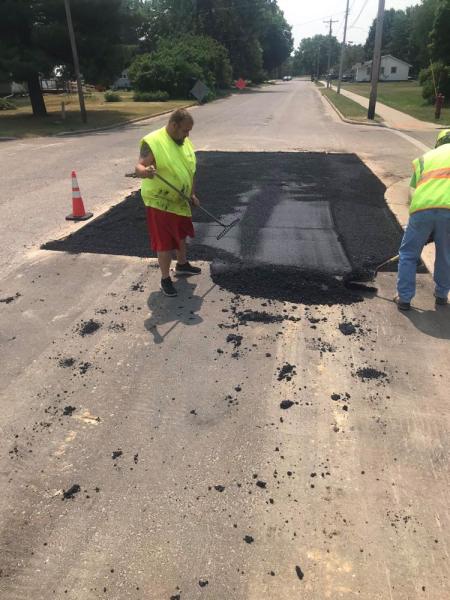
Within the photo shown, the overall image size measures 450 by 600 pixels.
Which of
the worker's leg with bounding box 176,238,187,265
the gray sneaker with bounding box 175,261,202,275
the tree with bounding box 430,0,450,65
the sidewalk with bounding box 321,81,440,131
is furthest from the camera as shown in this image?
the tree with bounding box 430,0,450,65

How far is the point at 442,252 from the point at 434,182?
671 mm

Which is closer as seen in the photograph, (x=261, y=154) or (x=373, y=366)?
(x=373, y=366)

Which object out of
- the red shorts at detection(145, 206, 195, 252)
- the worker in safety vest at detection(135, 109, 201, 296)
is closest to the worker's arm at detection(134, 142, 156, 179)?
the worker in safety vest at detection(135, 109, 201, 296)

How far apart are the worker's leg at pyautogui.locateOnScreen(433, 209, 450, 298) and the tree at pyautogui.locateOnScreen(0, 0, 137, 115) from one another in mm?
22141

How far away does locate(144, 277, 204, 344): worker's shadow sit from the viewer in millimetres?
4219

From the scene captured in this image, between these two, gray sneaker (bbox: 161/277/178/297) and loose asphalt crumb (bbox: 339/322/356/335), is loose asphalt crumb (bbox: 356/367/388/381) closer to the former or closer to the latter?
loose asphalt crumb (bbox: 339/322/356/335)

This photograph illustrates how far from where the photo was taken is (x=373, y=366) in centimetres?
361

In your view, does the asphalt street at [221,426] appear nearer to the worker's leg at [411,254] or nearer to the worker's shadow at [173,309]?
the worker's shadow at [173,309]

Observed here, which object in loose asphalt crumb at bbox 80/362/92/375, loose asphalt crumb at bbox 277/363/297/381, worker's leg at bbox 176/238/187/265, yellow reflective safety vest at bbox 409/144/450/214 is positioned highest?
yellow reflective safety vest at bbox 409/144/450/214

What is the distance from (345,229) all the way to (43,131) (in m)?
17.4

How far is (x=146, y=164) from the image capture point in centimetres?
432

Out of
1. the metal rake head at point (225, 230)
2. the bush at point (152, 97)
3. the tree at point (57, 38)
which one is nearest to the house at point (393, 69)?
the bush at point (152, 97)

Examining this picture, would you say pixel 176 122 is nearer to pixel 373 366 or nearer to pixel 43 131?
pixel 373 366

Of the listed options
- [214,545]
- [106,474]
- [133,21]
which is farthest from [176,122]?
[133,21]
